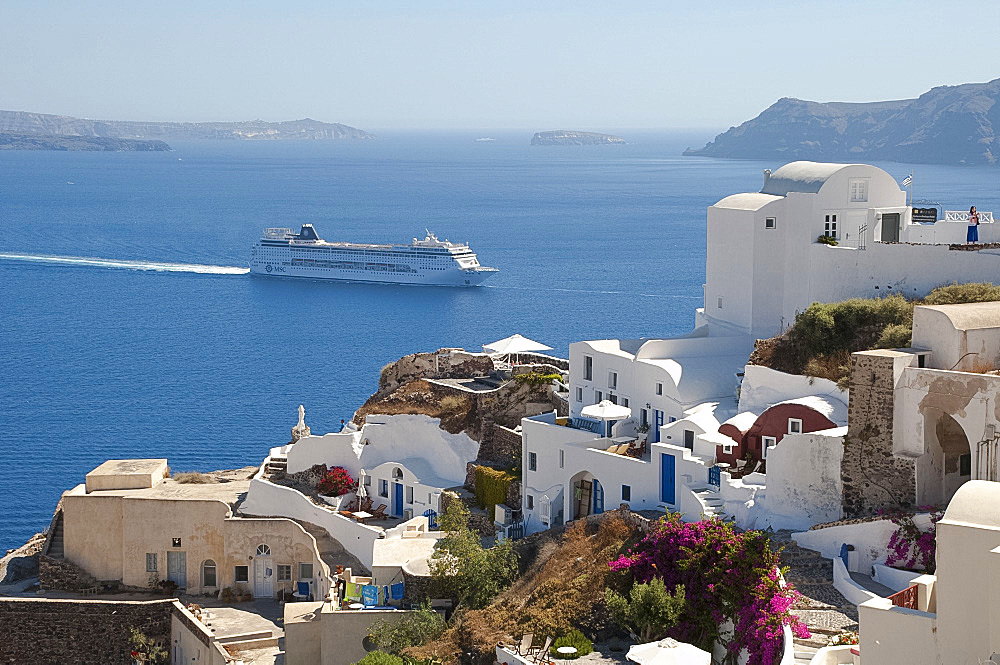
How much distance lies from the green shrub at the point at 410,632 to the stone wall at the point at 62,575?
429 inches

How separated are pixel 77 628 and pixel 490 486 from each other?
9.87m

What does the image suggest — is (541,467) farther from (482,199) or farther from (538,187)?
(538,187)

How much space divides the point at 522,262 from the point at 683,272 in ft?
56.9

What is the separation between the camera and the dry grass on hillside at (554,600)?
2145 centimetres

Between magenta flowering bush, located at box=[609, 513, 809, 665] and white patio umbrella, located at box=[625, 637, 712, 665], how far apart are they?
3.74 ft

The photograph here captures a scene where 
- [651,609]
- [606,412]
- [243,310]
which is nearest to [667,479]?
[606,412]

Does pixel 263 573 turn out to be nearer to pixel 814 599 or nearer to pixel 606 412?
pixel 606 412

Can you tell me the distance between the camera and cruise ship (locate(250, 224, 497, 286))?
93688mm

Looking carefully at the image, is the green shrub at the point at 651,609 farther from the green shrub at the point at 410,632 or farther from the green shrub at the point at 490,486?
the green shrub at the point at 490,486

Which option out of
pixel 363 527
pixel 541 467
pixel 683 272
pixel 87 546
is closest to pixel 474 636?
pixel 541 467

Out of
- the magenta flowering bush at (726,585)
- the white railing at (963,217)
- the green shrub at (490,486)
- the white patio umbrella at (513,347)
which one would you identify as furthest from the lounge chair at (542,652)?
the white patio umbrella at (513,347)

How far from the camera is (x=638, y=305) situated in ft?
244

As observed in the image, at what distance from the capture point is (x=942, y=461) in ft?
71.3

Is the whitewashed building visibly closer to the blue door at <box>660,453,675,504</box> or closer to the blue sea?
the blue door at <box>660,453,675,504</box>
